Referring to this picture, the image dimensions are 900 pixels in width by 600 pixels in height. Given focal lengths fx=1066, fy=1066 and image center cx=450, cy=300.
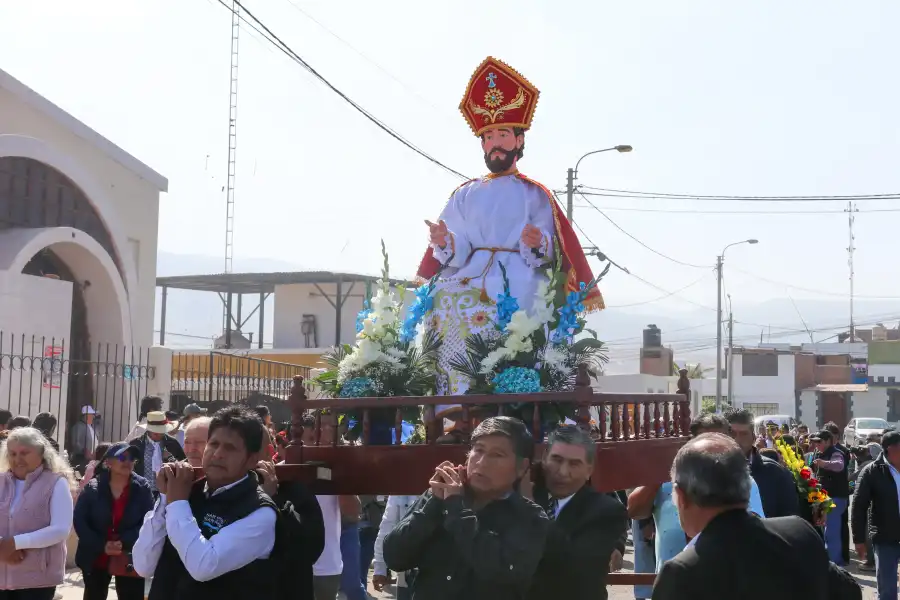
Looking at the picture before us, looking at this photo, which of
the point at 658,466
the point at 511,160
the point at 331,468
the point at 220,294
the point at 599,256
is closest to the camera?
the point at 331,468

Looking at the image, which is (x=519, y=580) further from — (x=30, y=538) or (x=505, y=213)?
(x=505, y=213)

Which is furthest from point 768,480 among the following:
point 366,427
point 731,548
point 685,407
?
point 731,548

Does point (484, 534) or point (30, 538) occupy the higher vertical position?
point (484, 534)

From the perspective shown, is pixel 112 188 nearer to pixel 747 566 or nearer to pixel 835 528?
pixel 835 528

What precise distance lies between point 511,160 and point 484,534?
429 cm

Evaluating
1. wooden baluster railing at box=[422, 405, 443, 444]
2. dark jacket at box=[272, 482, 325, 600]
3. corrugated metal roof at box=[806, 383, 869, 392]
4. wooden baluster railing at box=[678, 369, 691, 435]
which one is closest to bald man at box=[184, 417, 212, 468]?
dark jacket at box=[272, 482, 325, 600]

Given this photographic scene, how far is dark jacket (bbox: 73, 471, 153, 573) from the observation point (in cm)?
641

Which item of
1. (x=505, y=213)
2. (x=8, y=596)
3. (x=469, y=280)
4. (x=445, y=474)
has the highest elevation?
(x=505, y=213)

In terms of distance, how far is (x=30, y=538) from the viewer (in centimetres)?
581

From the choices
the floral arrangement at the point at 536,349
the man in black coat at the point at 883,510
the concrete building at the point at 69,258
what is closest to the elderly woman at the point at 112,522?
the floral arrangement at the point at 536,349

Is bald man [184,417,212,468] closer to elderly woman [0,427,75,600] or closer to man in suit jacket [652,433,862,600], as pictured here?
elderly woman [0,427,75,600]

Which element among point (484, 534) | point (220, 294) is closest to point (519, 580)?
point (484, 534)

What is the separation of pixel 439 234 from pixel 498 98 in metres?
1.09

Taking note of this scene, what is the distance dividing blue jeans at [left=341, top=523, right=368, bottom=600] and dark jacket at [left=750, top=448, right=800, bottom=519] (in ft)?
9.76
